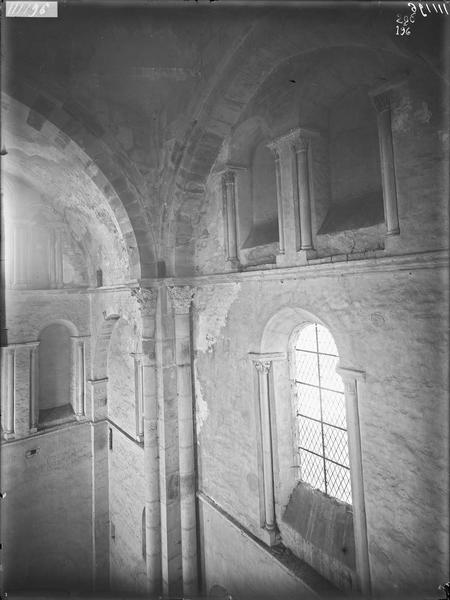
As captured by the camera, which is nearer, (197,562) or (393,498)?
(393,498)

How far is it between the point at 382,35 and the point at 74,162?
16.6 ft

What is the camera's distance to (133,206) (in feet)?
21.4

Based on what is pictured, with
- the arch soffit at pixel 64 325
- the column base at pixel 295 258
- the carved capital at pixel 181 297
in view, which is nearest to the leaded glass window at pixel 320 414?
the column base at pixel 295 258

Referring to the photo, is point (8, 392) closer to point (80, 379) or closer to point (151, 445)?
point (80, 379)

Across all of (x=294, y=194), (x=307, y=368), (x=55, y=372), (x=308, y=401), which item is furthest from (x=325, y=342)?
(x=55, y=372)

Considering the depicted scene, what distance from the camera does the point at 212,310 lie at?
6.73m

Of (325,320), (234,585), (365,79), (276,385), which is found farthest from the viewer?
(234,585)

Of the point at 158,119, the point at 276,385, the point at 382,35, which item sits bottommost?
the point at 276,385

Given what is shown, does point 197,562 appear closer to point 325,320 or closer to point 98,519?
point 98,519

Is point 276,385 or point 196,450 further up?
point 276,385

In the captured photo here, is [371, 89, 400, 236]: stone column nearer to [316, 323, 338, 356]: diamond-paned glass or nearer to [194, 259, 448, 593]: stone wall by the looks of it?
[194, 259, 448, 593]: stone wall

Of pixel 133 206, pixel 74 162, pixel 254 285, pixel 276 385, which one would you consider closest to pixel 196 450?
pixel 276 385

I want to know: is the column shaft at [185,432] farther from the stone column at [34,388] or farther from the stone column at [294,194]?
the stone column at [34,388]

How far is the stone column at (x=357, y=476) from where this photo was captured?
→ 13.8ft
